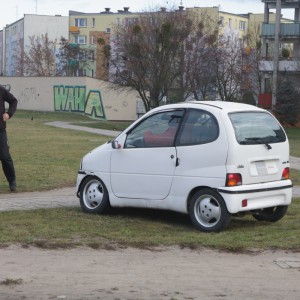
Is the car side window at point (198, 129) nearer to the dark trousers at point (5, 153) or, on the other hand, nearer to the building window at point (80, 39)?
the dark trousers at point (5, 153)

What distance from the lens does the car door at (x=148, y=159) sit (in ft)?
31.5

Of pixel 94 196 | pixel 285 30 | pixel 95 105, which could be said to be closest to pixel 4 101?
pixel 94 196

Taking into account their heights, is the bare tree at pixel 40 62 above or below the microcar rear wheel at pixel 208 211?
above

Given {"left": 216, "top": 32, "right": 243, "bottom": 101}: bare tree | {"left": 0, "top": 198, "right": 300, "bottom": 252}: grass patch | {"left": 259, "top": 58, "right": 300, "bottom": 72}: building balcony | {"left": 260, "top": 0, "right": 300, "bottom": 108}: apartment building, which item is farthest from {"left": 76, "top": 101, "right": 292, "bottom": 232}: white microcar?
{"left": 260, "top": 0, "right": 300, "bottom": 108}: apartment building

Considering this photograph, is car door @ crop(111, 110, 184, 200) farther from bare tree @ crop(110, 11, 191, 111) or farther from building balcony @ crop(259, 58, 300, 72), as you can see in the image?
building balcony @ crop(259, 58, 300, 72)

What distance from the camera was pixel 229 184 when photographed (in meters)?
8.95

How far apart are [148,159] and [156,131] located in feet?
1.31

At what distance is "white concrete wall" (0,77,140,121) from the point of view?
195ft

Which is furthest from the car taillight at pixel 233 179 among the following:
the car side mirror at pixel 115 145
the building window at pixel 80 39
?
the building window at pixel 80 39

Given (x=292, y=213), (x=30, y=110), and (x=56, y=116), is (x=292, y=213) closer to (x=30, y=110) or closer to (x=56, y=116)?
(x=56, y=116)

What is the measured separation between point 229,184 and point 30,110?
54.4 m

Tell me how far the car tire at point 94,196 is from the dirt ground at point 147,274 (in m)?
2.21

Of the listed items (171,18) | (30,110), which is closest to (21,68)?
(30,110)

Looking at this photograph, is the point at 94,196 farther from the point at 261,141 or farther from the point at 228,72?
the point at 228,72
